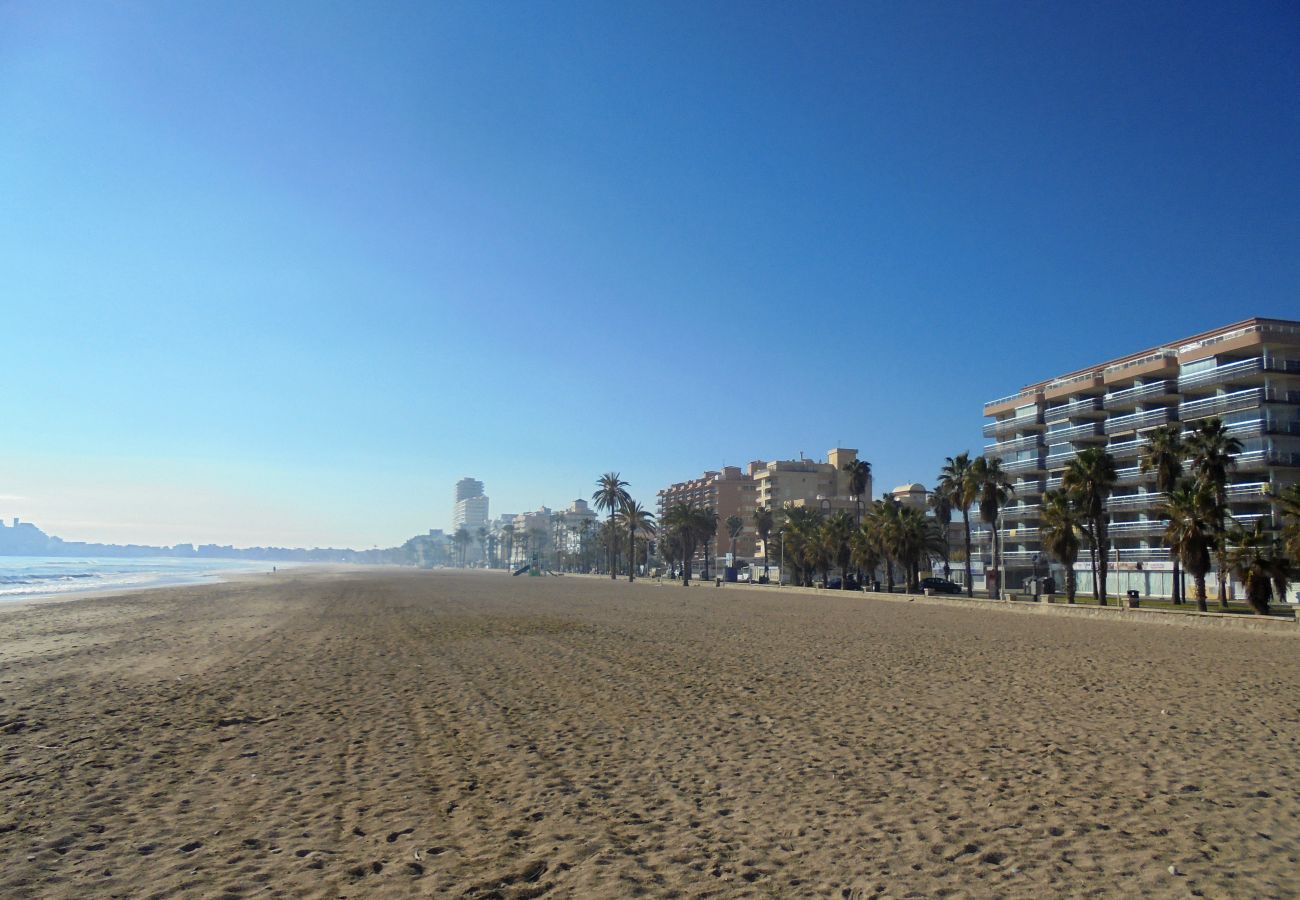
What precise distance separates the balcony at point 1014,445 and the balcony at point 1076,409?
252 cm

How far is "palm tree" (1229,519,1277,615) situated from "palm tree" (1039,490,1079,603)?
34.8ft

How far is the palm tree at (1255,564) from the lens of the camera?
3428 cm

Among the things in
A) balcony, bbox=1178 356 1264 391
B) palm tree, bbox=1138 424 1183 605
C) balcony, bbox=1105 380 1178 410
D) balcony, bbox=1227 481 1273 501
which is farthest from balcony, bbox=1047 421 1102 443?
palm tree, bbox=1138 424 1183 605

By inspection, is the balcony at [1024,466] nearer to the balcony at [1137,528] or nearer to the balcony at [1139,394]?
the balcony at [1139,394]

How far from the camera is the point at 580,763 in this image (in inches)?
367

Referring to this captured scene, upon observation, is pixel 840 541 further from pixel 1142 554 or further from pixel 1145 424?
pixel 1145 424

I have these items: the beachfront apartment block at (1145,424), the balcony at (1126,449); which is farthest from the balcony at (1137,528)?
the balcony at (1126,449)

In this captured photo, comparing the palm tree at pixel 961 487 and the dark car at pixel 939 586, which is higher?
the palm tree at pixel 961 487

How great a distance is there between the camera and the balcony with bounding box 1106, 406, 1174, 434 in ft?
222

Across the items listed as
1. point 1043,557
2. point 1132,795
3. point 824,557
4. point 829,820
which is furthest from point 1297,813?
point 1043,557

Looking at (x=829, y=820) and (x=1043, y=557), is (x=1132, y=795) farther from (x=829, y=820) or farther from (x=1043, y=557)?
(x=1043, y=557)

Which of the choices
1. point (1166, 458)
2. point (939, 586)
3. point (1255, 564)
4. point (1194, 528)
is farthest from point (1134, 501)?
point (1255, 564)

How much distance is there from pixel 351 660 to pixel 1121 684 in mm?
15998

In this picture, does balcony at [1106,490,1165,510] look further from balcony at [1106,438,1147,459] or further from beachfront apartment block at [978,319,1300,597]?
balcony at [1106,438,1147,459]
